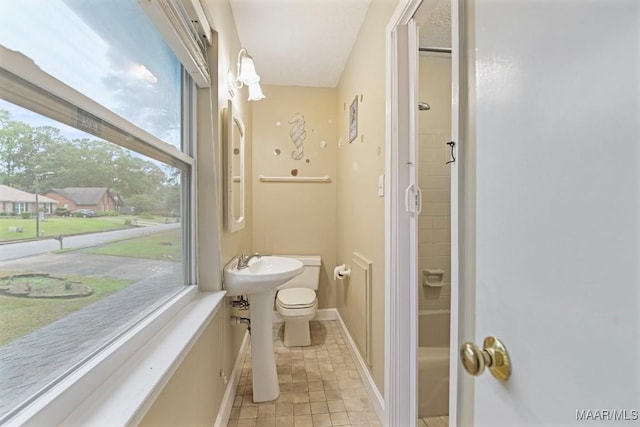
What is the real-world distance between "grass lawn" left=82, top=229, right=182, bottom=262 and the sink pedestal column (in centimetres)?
61

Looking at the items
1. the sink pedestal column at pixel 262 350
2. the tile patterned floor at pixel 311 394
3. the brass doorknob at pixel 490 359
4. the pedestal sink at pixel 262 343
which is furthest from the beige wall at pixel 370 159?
the brass doorknob at pixel 490 359

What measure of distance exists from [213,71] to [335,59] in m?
1.37

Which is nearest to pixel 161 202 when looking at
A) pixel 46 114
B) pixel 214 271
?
pixel 214 271

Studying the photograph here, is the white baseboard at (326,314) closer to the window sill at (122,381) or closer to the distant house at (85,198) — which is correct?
the window sill at (122,381)

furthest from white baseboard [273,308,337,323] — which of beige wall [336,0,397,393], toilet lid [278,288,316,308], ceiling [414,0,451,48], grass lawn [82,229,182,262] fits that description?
ceiling [414,0,451,48]

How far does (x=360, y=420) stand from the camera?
1.59 m

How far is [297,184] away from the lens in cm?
300

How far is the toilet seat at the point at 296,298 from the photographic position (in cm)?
230

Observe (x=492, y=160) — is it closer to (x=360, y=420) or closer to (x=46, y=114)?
(x=46, y=114)

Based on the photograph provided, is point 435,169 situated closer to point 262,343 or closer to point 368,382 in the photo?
point 368,382

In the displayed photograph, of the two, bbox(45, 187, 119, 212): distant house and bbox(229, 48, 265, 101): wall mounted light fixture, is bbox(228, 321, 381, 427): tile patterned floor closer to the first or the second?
bbox(45, 187, 119, 212): distant house

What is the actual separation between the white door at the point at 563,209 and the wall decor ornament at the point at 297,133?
2.46 meters

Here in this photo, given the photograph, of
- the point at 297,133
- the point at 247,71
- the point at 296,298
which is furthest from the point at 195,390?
the point at 297,133

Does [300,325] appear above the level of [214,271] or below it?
below
